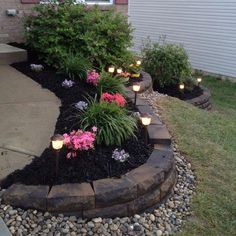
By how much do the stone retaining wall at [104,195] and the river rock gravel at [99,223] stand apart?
0.05 metres

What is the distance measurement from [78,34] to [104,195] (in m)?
3.40

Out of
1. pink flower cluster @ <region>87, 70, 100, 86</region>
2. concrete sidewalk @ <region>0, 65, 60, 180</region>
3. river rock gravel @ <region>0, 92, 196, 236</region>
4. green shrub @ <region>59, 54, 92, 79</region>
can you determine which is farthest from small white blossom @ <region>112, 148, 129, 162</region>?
green shrub @ <region>59, 54, 92, 79</region>

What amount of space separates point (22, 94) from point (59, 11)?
6.11 feet

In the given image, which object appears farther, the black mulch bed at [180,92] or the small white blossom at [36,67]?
the black mulch bed at [180,92]

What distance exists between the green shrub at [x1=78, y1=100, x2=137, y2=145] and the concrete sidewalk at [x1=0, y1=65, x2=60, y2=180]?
1.30ft

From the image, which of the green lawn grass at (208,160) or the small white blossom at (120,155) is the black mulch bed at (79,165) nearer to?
the small white blossom at (120,155)

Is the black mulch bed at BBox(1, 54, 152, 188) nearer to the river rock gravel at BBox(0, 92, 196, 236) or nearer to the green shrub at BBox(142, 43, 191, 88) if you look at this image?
the river rock gravel at BBox(0, 92, 196, 236)

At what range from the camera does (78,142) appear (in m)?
3.00

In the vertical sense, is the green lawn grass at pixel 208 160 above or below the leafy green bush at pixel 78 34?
below

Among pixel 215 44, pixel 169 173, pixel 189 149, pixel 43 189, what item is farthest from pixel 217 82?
pixel 43 189

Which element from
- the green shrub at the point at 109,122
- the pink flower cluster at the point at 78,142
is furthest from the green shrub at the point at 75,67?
the pink flower cluster at the point at 78,142

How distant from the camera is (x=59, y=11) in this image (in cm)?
571

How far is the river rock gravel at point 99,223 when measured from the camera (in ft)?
8.13

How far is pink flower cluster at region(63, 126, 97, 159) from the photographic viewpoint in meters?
3.00
